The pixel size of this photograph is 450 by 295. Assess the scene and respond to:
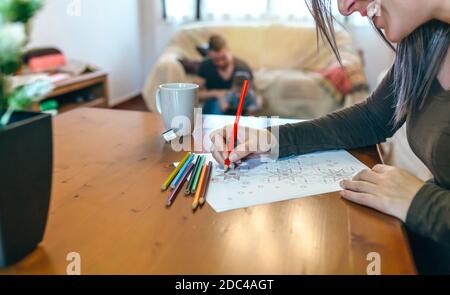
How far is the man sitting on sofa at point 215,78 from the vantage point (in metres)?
2.72

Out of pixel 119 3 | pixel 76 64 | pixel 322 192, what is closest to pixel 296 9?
pixel 119 3

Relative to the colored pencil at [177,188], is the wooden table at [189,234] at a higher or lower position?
lower

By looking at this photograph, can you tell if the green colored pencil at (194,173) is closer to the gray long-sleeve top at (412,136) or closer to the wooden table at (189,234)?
the wooden table at (189,234)

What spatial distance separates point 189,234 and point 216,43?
284cm

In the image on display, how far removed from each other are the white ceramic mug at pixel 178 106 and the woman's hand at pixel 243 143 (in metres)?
0.13

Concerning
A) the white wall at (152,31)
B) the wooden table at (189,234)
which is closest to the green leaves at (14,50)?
the wooden table at (189,234)

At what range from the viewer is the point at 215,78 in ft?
9.12

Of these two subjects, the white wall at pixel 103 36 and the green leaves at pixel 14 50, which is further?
the white wall at pixel 103 36

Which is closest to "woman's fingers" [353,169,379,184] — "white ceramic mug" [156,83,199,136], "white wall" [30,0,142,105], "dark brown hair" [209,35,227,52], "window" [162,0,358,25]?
"white ceramic mug" [156,83,199,136]

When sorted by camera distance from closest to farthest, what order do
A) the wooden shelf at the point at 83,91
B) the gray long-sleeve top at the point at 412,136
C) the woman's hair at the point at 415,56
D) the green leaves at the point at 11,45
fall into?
the green leaves at the point at 11,45
the gray long-sleeve top at the point at 412,136
the woman's hair at the point at 415,56
the wooden shelf at the point at 83,91

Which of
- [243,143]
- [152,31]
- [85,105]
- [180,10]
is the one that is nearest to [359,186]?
[243,143]

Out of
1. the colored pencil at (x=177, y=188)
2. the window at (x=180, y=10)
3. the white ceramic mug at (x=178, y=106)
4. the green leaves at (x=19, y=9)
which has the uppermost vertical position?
the window at (x=180, y=10)

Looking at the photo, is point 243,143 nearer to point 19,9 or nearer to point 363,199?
point 363,199
